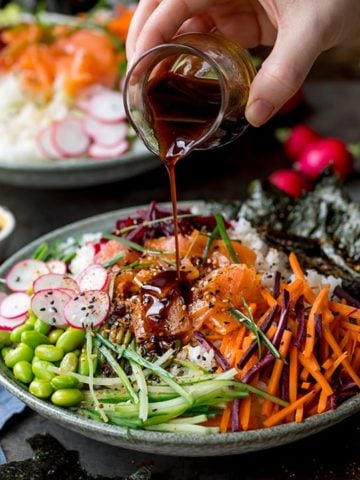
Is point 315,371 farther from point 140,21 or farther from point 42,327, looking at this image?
point 140,21

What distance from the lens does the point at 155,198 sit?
408cm

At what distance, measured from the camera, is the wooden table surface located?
7.82 feet

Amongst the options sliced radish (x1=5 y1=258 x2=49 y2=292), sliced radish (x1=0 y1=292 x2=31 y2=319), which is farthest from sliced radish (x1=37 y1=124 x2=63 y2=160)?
sliced radish (x1=0 y1=292 x2=31 y2=319)

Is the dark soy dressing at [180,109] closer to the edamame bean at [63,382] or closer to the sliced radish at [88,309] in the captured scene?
the sliced radish at [88,309]

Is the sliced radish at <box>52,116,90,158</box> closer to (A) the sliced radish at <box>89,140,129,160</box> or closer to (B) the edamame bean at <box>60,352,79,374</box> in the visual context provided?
(A) the sliced radish at <box>89,140,129,160</box>

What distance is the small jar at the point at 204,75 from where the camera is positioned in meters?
2.20

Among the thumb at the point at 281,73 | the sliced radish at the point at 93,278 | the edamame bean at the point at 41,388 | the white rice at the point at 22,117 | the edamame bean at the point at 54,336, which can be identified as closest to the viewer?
the thumb at the point at 281,73

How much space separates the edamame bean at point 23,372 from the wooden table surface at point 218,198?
0.85 feet

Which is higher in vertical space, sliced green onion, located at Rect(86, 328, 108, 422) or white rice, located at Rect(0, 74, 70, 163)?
sliced green onion, located at Rect(86, 328, 108, 422)

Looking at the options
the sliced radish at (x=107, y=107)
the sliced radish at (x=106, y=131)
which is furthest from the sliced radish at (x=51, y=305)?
the sliced radish at (x=107, y=107)

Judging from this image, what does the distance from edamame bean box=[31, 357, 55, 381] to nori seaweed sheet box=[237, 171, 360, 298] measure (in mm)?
1053

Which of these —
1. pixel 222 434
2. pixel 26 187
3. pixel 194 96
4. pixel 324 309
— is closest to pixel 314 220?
pixel 324 309

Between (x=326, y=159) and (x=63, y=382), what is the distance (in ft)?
7.56

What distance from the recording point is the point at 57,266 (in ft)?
9.55
